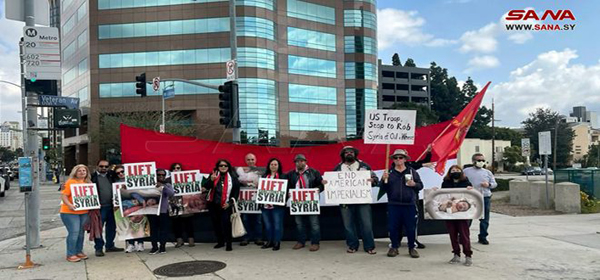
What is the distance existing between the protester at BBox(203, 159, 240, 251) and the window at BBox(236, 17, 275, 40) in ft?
143

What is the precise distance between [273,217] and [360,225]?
1618 millimetres

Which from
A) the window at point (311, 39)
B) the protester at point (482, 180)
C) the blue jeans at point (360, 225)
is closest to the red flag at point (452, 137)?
the protester at point (482, 180)

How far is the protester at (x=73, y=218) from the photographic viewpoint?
7.81m

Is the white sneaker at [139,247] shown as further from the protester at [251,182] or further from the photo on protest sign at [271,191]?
the photo on protest sign at [271,191]

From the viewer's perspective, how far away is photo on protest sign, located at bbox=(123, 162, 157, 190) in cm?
819

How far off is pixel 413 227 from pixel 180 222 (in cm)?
442

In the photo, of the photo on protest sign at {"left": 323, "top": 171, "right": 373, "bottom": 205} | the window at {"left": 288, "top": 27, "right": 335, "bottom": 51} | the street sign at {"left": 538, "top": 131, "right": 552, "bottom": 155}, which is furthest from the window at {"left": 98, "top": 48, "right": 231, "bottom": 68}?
the photo on protest sign at {"left": 323, "top": 171, "right": 373, "bottom": 205}

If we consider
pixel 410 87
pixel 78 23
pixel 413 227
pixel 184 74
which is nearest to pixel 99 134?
pixel 184 74

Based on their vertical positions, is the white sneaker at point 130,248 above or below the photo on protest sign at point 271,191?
below

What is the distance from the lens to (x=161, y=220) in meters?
8.47

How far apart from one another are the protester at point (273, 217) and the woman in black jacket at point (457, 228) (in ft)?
9.68

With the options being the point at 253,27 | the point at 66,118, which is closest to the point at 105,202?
the point at 66,118

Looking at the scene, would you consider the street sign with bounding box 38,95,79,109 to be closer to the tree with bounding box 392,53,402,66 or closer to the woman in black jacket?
the woman in black jacket

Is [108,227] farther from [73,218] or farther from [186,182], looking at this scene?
[186,182]
